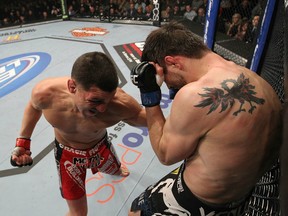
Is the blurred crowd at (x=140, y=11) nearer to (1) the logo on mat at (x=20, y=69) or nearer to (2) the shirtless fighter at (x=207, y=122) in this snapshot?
(1) the logo on mat at (x=20, y=69)

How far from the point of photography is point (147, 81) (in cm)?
118

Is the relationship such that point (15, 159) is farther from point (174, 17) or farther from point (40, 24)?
point (40, 24)

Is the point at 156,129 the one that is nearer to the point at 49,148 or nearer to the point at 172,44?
the point at 172,44

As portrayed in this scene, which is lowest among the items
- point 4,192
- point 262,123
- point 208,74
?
point 4,192

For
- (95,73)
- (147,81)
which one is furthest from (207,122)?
(95,73)

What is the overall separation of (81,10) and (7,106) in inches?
263

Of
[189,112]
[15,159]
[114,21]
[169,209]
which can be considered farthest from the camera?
[114,21]

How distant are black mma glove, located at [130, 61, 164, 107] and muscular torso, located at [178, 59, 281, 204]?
0.84 feet

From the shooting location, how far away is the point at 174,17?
721 centimetres

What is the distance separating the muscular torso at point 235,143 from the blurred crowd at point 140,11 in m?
3.62

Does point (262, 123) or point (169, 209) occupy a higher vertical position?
point (262, 123)

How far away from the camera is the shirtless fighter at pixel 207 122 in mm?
918

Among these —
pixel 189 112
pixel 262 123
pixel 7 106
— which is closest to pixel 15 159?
pixel 189 112

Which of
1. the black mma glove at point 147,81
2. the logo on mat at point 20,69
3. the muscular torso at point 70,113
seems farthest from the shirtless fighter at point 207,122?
the logo on mat at point 20,69
